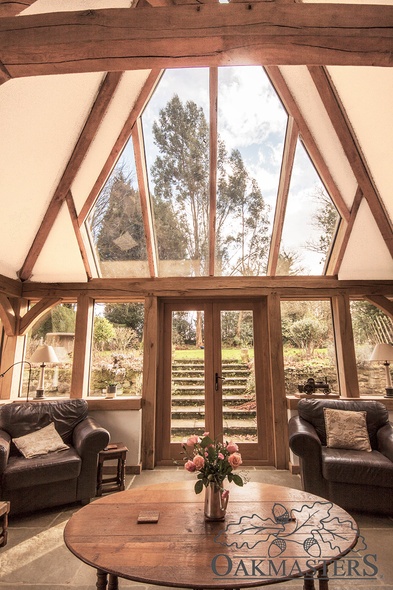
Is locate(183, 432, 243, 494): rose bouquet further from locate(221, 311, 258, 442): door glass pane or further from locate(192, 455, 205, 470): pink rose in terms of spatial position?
locate(221, 311, 258, 442): door glass pane

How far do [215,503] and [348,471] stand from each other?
1710mm

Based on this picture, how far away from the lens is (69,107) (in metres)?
2.99

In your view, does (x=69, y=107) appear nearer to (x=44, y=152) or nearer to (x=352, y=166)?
(x=44, y=152)

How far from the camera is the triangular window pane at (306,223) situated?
393 centimetres

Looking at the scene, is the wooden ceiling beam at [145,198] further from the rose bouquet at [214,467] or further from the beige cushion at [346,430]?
the rose bouquet at [214,467]

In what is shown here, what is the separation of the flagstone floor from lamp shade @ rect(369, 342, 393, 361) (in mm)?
1880

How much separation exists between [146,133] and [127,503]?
143 inches

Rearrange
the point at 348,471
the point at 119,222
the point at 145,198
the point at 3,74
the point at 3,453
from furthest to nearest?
the point at 119,222 → the point at 145,198 → the point at 348,471 → the point at 3,453 → the point at 3,74

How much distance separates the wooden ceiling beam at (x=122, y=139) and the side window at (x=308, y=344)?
3038mm

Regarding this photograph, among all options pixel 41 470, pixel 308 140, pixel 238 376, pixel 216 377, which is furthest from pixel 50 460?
pixel 308 140

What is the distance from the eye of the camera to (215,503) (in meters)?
1.79

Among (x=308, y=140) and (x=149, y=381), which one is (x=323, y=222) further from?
(x=149, y=381)

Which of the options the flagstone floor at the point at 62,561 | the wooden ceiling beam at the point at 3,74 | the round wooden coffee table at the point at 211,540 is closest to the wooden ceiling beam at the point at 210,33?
the wooden ceiling beam at the point at 3,74

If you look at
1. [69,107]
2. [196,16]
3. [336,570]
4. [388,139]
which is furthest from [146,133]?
[336,570]
